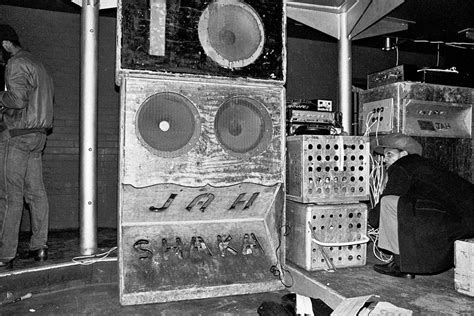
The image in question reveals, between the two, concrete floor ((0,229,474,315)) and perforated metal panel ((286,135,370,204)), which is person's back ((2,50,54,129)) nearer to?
concrete floor ((0,229,474,315))

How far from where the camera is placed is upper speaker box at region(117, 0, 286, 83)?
2.40 meters

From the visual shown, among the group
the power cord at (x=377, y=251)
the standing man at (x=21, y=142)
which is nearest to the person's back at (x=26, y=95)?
the standing man at (x=21, y=142)

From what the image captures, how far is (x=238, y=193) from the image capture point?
2646 mm

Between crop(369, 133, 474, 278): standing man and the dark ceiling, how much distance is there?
1.92 meters

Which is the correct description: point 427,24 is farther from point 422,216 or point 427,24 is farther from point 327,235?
point 327,235

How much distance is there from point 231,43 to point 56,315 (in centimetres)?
202

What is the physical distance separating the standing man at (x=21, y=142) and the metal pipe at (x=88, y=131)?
11.5 inches

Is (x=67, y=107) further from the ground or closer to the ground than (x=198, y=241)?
further from the ground

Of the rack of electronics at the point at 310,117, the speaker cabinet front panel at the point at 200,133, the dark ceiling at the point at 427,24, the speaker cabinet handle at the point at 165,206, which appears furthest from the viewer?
the dark ceiling at the point at 427,24

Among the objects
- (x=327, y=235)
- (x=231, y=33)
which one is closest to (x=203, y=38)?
(x=231, y=33)

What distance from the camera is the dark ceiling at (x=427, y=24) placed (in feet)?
14.0

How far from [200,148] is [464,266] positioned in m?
1.83

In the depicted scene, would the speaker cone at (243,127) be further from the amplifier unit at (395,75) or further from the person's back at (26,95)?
the amplifier unit at (395,75)

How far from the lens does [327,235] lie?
2.88 meters
